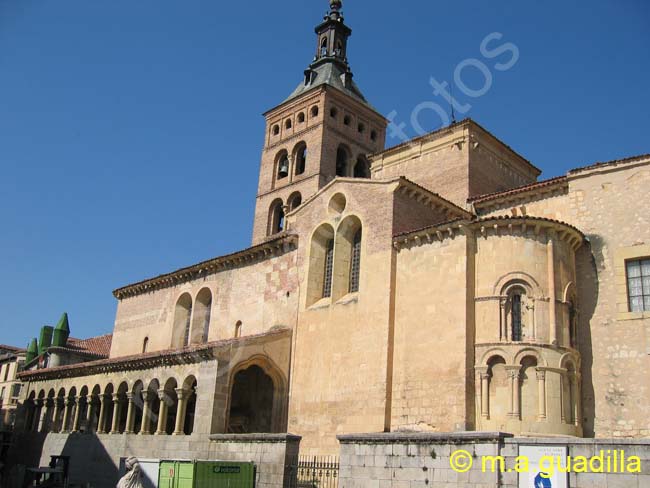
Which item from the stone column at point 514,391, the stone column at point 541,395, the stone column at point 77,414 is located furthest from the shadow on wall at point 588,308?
the stone column at point 77,414

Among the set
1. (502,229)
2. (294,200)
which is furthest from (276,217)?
(502,229)

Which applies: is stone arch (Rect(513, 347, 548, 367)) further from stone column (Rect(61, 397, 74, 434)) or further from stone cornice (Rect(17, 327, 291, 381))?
stone column (Rect(61, 397, 74, 434))

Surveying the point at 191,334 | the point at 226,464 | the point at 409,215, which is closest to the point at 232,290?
the point at 191,334

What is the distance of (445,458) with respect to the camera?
45.6 feet

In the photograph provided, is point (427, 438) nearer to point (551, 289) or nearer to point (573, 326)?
point (551, 289)

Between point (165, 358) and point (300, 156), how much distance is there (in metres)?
22.8

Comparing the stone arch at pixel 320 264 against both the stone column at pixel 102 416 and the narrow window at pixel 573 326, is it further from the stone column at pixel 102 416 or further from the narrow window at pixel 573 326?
the stone column at pixel 102 416

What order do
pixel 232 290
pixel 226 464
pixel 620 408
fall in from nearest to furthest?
pixel 226 464
pixel 620 408
pixel 232 290

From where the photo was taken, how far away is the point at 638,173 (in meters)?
21.2

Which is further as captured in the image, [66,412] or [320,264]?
[66,412]

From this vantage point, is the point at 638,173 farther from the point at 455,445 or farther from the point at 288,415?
the point at 288,415

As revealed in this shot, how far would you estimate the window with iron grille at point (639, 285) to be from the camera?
20031 millimetres

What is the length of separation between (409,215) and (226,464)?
1048cm

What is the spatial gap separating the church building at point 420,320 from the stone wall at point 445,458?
4.69 m
